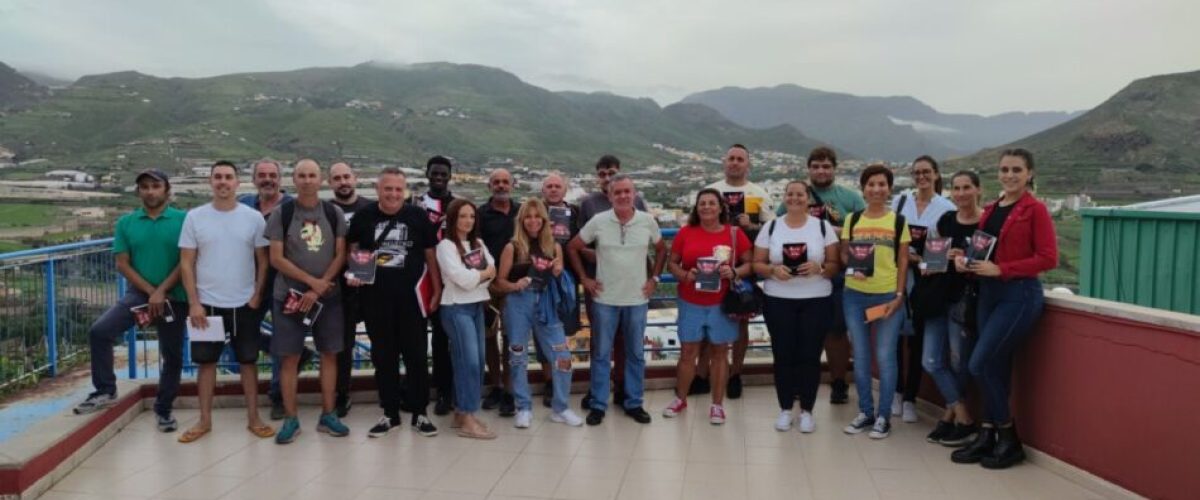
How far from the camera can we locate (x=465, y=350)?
4543mm

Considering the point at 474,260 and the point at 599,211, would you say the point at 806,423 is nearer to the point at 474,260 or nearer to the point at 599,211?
the point at 599,211

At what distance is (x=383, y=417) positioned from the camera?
470 cm

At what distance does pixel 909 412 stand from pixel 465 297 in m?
3.21

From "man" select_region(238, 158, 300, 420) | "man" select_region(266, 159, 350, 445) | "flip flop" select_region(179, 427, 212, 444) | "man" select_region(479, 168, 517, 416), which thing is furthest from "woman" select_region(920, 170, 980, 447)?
"flip flop" select_region(179, 427, 212, 444)

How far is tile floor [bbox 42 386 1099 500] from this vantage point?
3.68m

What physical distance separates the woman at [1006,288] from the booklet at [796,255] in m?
0.90

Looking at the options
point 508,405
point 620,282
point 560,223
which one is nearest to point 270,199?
point 560,223

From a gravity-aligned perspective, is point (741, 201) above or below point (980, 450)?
above

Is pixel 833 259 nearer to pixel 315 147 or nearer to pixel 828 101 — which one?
pixel 315 147

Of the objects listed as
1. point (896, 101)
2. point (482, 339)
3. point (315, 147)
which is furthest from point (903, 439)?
point (896, 101)

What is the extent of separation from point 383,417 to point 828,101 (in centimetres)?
18989

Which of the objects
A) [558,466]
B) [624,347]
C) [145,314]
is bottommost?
[558,466]

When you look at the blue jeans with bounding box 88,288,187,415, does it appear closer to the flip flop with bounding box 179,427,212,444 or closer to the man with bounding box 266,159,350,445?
the flip flop with bounding box 179,427,212,444

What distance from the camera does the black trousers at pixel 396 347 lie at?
4.54 m
